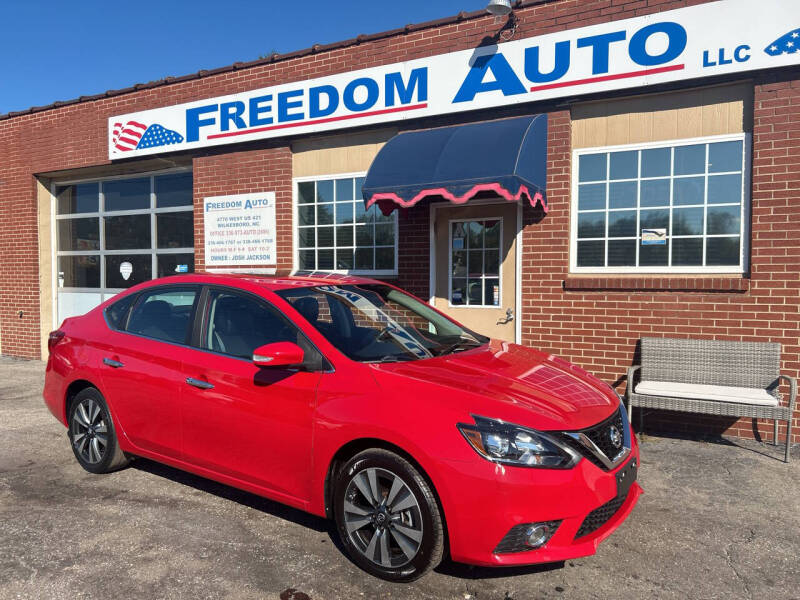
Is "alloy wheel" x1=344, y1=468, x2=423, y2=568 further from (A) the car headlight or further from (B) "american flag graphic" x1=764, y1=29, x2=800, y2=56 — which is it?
(B) "american flag graphic" x1=764, y1=29, x2=800, y2=56

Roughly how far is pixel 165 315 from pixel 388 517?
89.3 inches

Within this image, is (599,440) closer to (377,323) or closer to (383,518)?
(383,518)

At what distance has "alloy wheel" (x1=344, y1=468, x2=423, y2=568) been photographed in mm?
3035

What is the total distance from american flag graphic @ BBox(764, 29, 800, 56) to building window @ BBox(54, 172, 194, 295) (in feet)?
26.2

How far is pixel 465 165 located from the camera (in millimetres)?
6047

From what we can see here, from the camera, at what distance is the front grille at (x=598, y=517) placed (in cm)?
294

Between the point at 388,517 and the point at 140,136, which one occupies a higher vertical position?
the point at 140,136

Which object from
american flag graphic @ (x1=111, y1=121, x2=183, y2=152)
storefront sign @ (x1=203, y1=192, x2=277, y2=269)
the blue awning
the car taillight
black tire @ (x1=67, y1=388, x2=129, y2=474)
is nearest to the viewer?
black tire @ (x1=67, y1=388, x2=129, y2=474)

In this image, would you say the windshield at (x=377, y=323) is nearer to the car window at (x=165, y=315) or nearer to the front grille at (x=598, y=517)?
the car window at (x=165, y=315)

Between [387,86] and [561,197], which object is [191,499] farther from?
[387,86]

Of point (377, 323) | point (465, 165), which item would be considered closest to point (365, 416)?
point (377, 323)

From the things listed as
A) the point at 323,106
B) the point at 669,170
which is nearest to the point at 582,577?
the point at 669,170

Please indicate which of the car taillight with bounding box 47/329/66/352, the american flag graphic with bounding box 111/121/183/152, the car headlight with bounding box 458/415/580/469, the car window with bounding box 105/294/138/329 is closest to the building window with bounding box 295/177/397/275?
the american flag graphic with bounding box 111/121/183/152

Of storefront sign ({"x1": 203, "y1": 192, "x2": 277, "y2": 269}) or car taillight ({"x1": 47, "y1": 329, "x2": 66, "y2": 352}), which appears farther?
storefront sign ({"x1": 203, "y1": 192, "x2": 277, "y2": 269})
